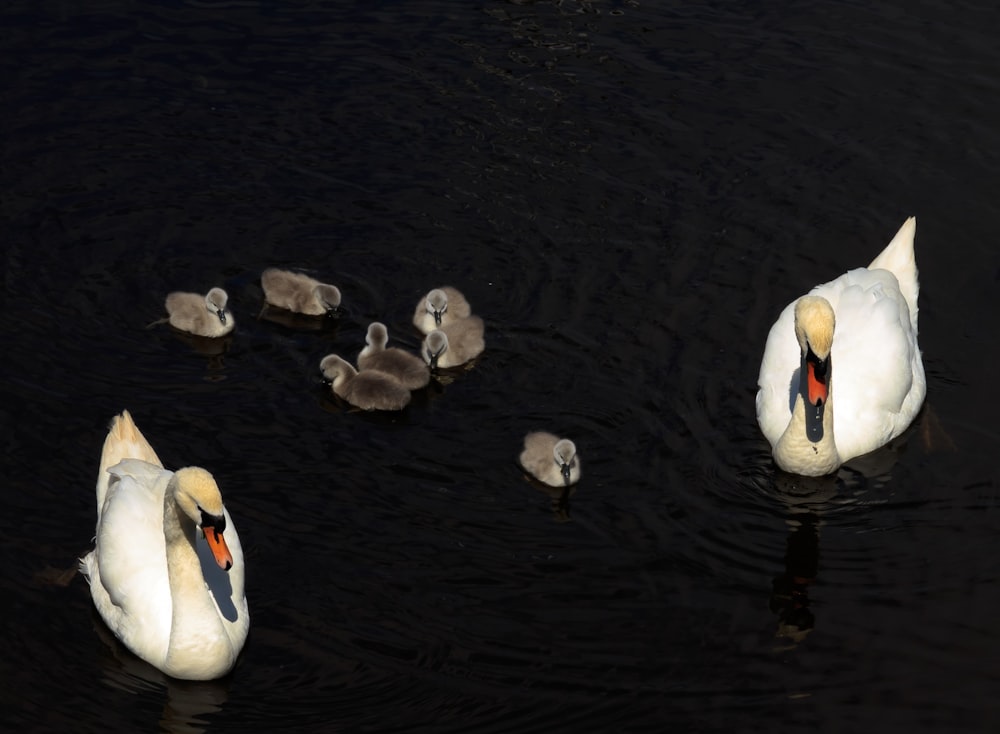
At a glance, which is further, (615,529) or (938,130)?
(938,130)

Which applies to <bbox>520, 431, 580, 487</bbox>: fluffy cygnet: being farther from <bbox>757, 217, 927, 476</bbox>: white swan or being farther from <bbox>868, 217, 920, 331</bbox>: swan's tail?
<bbox>868, 217, 920, 331</bbox>: swan's tail

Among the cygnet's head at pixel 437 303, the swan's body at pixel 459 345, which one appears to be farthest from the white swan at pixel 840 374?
the cygnet's head at pixel 437 303

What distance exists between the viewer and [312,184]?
52.3 ft

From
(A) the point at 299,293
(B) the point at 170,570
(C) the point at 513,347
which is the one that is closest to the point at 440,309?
(C) the point at 513,347

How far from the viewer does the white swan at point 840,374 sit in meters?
12.4

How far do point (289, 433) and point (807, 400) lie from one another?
4.16 meters

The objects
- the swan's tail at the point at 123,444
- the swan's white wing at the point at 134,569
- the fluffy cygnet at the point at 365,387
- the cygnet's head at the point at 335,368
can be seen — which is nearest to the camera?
the swan's white wing at the point at 134,569

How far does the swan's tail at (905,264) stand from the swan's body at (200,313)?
18.9ft

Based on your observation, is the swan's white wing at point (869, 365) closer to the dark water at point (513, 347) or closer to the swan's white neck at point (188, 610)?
the dark water at point (513, 347)

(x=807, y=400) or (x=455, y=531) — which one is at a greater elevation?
(x=807, y=400)

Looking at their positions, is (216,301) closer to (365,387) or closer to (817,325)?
(365,387)

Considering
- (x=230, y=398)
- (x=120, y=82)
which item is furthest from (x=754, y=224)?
(x=120, y=82)

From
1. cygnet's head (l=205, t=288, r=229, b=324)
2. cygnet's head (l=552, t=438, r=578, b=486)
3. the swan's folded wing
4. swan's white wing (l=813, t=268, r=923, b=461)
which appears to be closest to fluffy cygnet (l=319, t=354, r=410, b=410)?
cygnet's head (l=205, t=288, r=229, b=324)

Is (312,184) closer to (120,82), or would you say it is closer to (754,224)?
(120,82)
